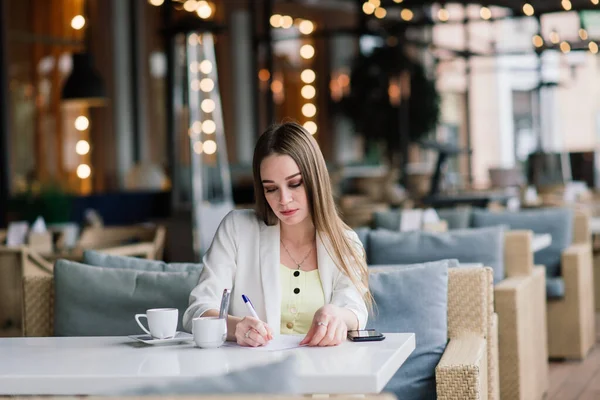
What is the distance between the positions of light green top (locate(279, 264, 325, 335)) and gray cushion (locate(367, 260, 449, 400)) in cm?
44

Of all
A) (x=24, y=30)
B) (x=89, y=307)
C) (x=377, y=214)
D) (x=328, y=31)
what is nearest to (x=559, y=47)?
(x=328, y=31)

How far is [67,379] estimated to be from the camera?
202 centimetres

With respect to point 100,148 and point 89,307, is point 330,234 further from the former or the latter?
point 100,148

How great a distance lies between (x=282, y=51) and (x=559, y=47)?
Answer: 6.89m

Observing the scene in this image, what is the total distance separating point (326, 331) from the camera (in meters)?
2.31

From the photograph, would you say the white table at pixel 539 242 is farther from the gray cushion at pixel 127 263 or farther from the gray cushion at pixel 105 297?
the gray cushion at pixel 105 297

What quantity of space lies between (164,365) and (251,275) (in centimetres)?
66

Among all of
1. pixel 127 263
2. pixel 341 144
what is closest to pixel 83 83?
pixel 127 263

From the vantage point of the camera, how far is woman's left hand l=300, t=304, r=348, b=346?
2.31m

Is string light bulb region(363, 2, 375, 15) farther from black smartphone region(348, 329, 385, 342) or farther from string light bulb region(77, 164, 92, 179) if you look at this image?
string light bulb region(77, 164, 92, 179)

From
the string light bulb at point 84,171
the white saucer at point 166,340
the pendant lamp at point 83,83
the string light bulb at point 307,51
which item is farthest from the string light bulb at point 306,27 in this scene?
the white saucer at point 166,340

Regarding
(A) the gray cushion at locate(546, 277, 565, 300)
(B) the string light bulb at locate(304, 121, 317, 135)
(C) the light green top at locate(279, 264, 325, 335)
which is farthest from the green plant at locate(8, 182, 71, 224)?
(B) the string light bulb at locate(304, 121, 317, 135)

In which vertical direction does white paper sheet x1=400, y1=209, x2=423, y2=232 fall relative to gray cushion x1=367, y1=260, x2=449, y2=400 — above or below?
above

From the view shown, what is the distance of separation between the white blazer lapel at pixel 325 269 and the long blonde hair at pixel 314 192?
1 centimetres
